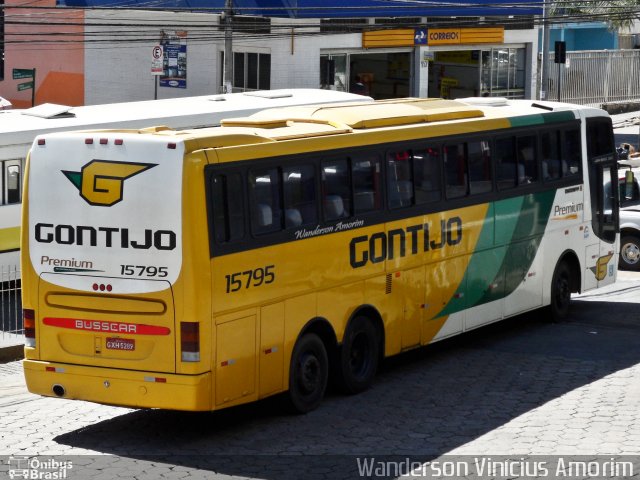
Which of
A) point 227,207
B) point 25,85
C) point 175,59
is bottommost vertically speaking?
point 227,207

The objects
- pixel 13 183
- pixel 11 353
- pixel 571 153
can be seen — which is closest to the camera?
pixel 11 353

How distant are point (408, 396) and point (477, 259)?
9.41 feet

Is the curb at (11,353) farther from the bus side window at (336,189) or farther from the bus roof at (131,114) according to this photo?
the bus roof at (131,114)

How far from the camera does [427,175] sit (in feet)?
48.3

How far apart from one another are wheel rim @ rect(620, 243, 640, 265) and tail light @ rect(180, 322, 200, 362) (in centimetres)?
1464

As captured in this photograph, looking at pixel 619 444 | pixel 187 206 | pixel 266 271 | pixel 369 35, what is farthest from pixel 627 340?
pixel 369 35

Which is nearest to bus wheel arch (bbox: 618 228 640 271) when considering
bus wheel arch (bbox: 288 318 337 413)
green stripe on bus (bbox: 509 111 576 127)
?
green stripe on bus (bbox: 509 111 576 127)

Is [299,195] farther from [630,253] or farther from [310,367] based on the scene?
[630,253]

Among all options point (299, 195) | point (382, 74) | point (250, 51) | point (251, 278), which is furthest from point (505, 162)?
point (382, 74)

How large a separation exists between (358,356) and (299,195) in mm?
2173

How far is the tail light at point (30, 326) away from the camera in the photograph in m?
11.8

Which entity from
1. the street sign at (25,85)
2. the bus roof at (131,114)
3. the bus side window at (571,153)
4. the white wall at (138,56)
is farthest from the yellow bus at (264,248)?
the street sign at (25,85)

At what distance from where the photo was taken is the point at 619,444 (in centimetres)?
1130

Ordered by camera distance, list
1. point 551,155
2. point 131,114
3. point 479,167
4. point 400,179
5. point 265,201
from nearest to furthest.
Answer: point 265,201
point 400,179
point 479,167
point 551,155
point 131,114
